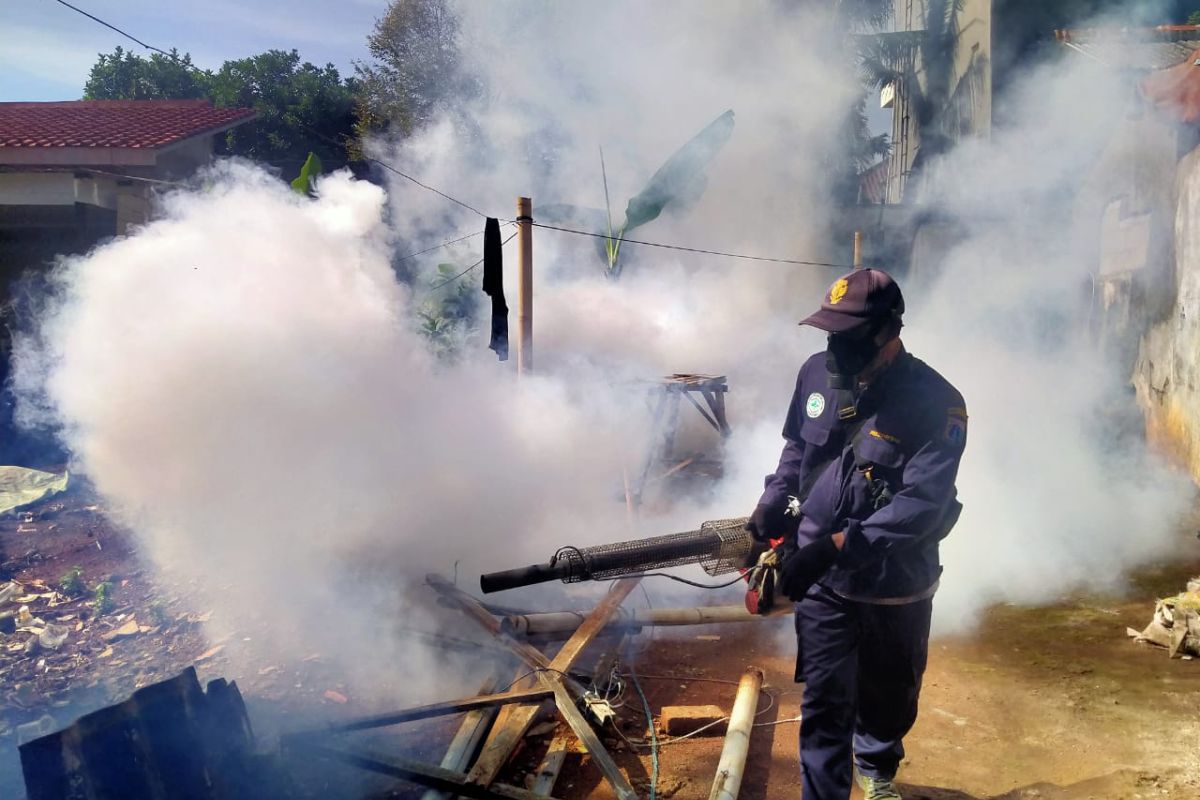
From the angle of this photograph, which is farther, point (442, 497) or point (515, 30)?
point (515, 30)

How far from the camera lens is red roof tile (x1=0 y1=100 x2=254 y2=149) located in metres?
11.9

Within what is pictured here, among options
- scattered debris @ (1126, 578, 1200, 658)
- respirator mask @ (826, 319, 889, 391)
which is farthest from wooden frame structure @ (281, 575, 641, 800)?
scattered debris @ (1126, 578, 1200, 658)

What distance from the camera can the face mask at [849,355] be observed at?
2617mm

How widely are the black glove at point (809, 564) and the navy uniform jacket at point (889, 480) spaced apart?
4 cm

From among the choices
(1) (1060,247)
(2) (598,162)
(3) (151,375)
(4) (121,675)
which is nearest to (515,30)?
(2) (598,162)

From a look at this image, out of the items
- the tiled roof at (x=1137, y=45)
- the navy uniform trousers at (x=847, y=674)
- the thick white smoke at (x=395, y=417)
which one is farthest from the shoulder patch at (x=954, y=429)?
the tiled roof at (x=1137, y=45)

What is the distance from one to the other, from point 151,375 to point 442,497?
2045mm

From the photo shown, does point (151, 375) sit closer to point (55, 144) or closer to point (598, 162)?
point (55, 144)

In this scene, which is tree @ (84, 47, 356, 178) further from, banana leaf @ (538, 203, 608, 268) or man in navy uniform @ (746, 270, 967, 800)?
man in navy uniform @ (746, 270, 967, 800)

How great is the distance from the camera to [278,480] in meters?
5.21

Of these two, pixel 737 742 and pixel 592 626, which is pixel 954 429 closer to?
pixel 737 742

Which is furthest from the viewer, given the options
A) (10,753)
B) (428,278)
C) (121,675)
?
(428,278)

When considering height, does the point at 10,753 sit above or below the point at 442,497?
below

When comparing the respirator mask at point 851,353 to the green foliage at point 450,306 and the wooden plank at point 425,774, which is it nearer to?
the wooden plank at point 425,774
